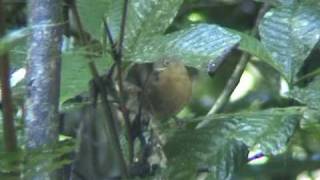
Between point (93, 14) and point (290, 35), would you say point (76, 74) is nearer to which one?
point (93, 14)

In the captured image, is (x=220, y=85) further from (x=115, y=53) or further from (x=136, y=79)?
(x=115, y=53)

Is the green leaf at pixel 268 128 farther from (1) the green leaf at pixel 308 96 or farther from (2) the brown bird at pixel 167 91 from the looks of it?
(2) the brown bird at pixel 167 91

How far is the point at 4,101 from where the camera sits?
1.88 ft

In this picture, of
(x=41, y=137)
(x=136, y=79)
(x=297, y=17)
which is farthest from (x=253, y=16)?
(x=41, y=137)

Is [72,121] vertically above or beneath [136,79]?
beneath

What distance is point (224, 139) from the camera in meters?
0.79

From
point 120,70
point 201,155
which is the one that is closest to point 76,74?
point 120,70

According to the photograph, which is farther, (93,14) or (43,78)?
(93,14)

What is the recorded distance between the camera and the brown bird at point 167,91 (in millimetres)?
887

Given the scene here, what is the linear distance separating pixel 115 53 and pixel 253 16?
2.93 feet

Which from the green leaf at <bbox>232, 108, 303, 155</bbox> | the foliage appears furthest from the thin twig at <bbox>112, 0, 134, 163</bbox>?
the green leaf at <bbox>232, 108, 303, 155</bbox>

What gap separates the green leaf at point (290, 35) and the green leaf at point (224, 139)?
0.05 meters

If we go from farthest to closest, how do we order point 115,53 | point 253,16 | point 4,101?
point 253,16 → point 115,53 → point 4,101

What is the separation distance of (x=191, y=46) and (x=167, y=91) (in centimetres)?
15
